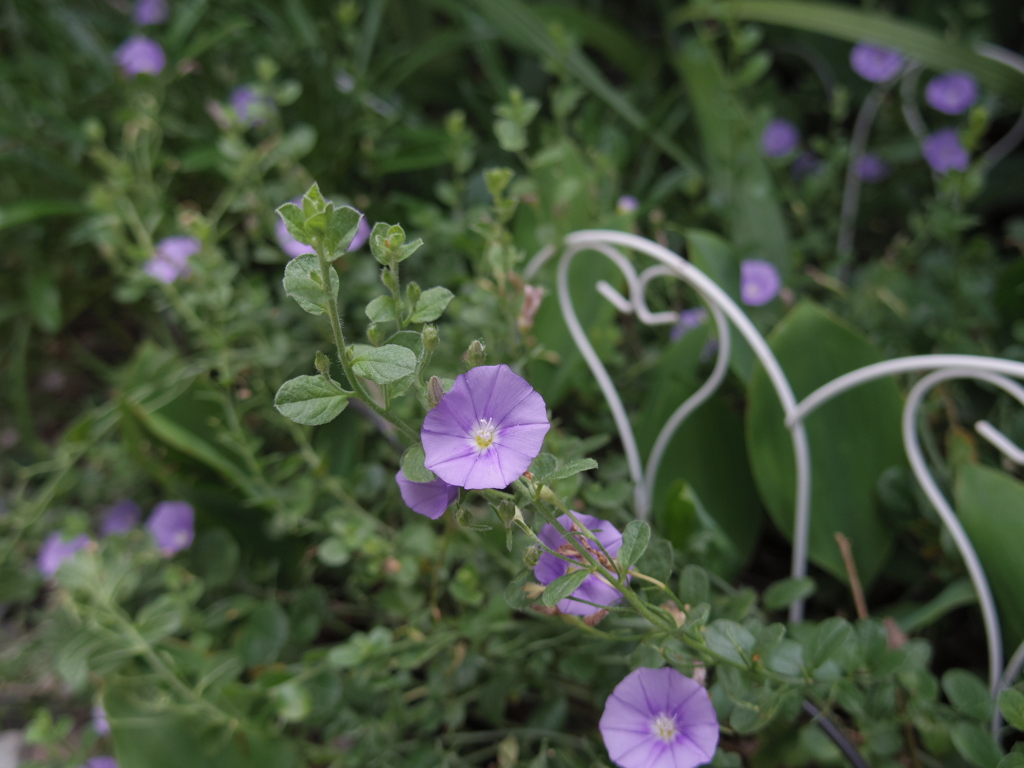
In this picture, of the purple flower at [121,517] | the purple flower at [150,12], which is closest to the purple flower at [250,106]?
the purple flower at [150,12]

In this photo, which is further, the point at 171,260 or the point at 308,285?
the point at 171,260

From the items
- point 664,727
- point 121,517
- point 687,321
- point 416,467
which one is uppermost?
point 416,467

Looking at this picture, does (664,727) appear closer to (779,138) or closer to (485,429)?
(485,429)

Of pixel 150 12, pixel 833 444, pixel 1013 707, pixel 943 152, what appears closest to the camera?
pixel 1013 707

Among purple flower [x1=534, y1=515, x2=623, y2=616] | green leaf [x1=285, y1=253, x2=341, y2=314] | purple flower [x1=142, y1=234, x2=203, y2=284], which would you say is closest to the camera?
green leaf [x1=285, y1=253, x2=341, y2=314]

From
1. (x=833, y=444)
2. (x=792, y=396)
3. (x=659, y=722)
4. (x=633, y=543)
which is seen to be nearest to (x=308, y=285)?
(x=633, y=543)

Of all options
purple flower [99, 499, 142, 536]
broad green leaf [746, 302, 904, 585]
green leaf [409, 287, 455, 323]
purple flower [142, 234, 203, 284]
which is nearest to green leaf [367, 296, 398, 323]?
green leaf [409, 287, 455, 323]

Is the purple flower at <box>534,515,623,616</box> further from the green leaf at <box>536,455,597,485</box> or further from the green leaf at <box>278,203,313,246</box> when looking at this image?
the green leaf at <box>278,203,313,246</box>
